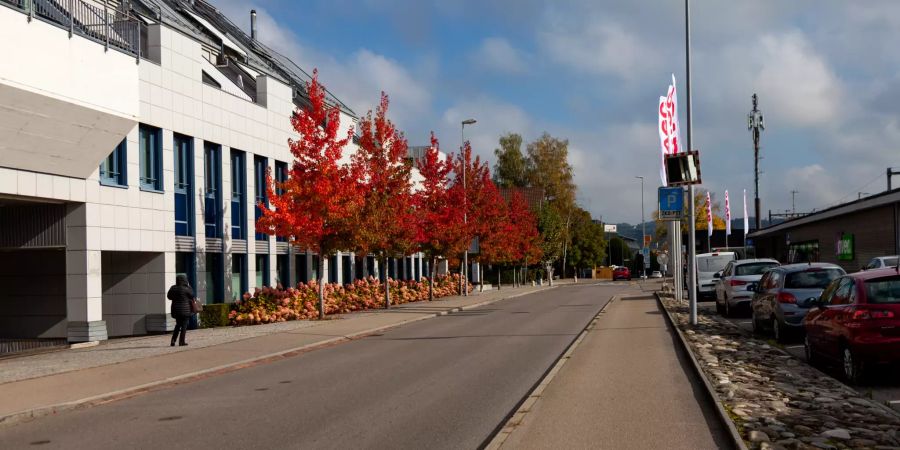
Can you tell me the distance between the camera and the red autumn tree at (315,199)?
2514 centimetres

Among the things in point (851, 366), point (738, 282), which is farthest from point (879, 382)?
point (738, 282)

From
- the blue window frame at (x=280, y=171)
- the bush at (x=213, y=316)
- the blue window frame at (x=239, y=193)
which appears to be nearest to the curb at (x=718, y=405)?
the bush at (x=213, y=316)

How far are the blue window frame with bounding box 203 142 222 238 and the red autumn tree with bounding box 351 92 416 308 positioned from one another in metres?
4.51

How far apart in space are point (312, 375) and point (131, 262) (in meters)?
13.1

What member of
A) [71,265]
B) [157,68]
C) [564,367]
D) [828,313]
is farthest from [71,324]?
[828,313]

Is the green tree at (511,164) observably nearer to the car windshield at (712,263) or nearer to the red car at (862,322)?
the car windshield at (712,263)

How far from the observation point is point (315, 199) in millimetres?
25219

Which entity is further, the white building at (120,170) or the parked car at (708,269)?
the parked car at (708,269)

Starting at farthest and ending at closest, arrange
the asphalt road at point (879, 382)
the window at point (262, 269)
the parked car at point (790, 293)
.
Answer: the window at point (262, 269)
the parked car at point (790, 293)
the asphalt road at point (879, 382)

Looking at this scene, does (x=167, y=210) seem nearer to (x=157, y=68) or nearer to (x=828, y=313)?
(x=157, y=68)

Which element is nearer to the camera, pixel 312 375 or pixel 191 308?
pixel 312 375

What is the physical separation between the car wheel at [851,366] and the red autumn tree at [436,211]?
27.0 meters

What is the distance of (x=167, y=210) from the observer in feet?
78.8

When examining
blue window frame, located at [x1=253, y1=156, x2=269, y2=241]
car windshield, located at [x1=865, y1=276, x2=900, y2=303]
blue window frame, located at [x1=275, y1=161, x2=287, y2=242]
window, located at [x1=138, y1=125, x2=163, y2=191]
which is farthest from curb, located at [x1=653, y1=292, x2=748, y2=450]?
blue window frame, located at [x1=275, y1=161, x2=287, y2=242]
